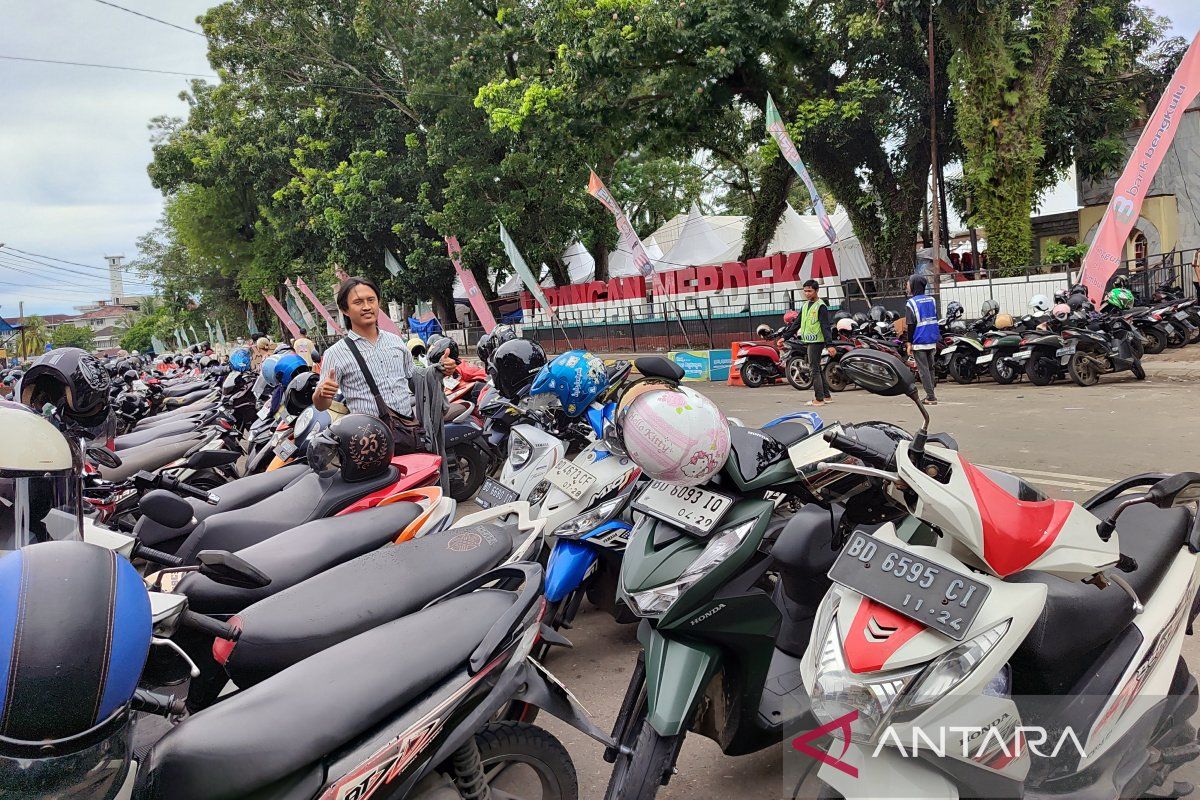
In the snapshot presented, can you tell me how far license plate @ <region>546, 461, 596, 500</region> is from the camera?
145 inches

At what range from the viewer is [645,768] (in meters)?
2.09

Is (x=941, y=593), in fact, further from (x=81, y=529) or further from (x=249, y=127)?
(x=249, y=127)

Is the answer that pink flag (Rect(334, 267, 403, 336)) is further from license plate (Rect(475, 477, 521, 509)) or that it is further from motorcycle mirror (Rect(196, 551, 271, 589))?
motorcycle mirror (Rect(196, 551, 271, 589))

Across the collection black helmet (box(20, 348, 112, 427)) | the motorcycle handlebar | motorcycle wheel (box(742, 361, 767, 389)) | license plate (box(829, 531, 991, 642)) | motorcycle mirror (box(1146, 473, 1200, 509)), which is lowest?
motorcycle wheel (box(742, 361, 767, 389))

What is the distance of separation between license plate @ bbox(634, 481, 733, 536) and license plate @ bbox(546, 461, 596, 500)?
128 centimetres

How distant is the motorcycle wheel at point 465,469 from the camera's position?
22.5 feet

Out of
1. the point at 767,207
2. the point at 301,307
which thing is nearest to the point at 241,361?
the point at 767,207

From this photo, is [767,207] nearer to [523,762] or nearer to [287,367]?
[287,367]

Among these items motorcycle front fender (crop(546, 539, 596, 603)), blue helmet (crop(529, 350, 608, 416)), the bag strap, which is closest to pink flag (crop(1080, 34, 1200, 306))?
blue helmet (crop(529, 350, 608, 416))

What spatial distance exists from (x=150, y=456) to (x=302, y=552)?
12.5 ft

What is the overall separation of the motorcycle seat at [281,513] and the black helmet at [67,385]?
1.02 metres

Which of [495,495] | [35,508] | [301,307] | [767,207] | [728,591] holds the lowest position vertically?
[495,495]

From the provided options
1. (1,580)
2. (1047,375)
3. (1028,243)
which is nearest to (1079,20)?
(1028,243)

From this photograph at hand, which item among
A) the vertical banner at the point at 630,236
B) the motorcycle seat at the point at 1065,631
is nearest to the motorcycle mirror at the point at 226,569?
the motorcycle seat at the point at 1065,631
